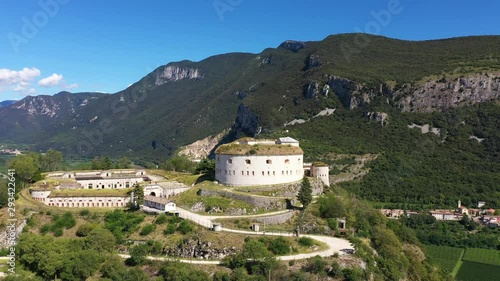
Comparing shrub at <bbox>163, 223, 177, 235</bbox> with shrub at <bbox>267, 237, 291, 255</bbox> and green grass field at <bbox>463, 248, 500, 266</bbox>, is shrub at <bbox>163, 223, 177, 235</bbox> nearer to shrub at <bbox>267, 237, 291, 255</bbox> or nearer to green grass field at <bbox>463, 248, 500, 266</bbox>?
shrub at <bbox>267, 237, 291, 255</bbox>

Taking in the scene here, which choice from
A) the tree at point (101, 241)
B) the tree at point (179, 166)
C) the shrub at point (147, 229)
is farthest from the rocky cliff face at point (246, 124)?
the tree at point (101, 241)

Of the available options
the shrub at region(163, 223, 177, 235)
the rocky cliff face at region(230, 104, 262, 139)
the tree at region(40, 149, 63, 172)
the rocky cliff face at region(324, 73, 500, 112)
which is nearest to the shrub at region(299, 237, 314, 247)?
the shrub at region(163, 223, 177, 235)

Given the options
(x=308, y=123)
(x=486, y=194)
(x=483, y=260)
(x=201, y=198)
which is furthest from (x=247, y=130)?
(x=201, y=198)

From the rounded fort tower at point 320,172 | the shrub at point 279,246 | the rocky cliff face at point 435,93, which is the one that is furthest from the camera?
the rocky cliff face at point 435,93

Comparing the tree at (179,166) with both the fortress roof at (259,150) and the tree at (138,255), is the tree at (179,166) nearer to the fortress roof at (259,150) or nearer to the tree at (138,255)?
the fortress roof at (259,150)

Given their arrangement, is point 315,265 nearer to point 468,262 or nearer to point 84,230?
point 84,230

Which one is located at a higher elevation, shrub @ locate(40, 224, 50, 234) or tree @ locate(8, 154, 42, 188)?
tree @ locate(8, 154, 42, 188)
